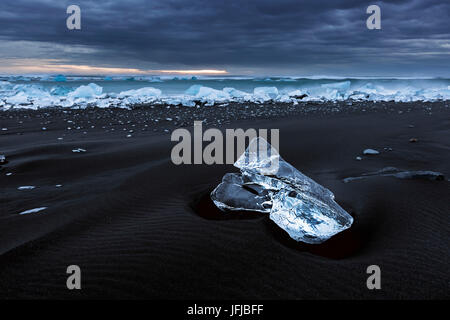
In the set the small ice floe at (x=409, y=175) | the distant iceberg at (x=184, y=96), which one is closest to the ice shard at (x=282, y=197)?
the small ice floe at (x=409, y=175)

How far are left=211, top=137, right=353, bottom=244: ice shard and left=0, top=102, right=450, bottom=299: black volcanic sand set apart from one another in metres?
0.09

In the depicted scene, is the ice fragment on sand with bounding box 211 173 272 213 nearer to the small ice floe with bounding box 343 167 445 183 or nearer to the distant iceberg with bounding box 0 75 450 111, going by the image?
the small ice floe with bounding box 343 167 445 183

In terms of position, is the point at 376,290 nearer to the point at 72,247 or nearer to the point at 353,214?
the point at 353,214

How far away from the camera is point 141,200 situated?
9.86 feet

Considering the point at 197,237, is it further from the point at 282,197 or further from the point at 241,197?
the point at 282,197

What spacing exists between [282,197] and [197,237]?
2.26 ft

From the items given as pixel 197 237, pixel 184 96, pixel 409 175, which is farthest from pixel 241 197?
pixel 184 96

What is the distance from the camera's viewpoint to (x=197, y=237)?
7.00 ft

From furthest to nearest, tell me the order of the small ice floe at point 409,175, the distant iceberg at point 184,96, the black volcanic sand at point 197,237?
the distant iceberg at point 184,96, the small ice floe at point 409,175, the black volcanic sand at point 197,237

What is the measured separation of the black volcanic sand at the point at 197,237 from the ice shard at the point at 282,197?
87 millimetres

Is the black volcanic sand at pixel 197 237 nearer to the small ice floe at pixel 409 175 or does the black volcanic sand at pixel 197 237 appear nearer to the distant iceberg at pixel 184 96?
the small ice floe at pixel 409 175

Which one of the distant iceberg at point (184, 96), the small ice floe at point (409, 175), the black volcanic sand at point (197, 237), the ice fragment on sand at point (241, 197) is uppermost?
the distant iceberg at point (184, 96)

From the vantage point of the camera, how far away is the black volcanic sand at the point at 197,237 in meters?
1.71
